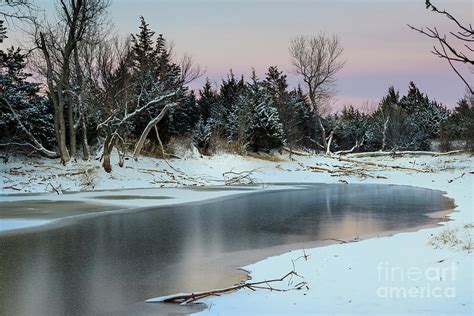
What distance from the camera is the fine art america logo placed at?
17.6ft

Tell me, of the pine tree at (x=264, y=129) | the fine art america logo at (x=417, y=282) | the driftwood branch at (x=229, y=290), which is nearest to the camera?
the fine art america logo at (x=417, y=282)

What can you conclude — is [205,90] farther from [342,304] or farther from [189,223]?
[342,304]

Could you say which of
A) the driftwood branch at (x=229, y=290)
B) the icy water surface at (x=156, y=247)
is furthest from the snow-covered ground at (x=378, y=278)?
the icy water surface at (x=156, y=247)

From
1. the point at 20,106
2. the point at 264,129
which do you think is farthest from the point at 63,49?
the point at 264,129

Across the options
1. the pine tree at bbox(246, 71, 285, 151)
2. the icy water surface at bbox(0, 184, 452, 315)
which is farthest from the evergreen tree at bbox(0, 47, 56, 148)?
the pine tree at bbox(246, 71, 285, 151)

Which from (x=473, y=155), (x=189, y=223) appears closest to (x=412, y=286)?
(x=189, y=223)

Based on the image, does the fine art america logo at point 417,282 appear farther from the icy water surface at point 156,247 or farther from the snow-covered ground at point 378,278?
the icy water surface at point 156,247

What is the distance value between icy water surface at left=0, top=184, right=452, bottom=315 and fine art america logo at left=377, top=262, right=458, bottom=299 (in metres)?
2.21

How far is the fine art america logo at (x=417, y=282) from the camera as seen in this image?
5355mm

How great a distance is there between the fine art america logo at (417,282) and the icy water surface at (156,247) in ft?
7.25

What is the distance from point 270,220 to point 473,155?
32.5 m

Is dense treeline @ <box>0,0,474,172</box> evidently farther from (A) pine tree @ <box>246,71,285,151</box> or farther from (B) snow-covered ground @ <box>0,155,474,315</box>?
(B) snow-covered ground @ <box>0,155,474,315</box>

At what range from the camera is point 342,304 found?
17.7 feet

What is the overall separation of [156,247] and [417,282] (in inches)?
206
